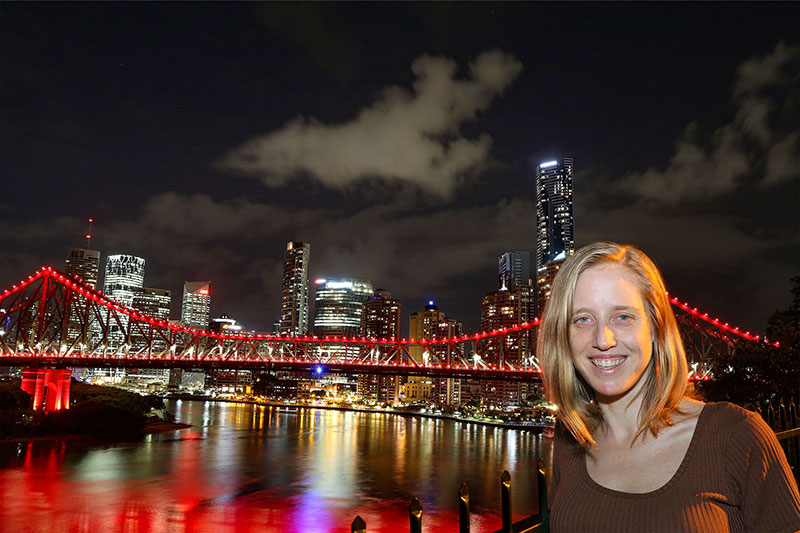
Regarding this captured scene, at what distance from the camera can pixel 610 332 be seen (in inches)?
85.5

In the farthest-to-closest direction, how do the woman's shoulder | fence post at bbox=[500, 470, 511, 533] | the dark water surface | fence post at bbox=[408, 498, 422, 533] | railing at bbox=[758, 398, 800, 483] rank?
the dark water surface
railing at bbox=[758, 398, 800, 483]
fence post at bbox=[500, 470, 511, 533]
fence post at bbox=[408, 498, 422, 533]
the woman's shoulder

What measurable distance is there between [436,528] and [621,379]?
29.0 meters

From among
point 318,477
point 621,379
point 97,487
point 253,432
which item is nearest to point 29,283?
point 253,432

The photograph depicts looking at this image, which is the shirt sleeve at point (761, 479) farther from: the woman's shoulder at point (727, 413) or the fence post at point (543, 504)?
the fence post at point (543, 504)

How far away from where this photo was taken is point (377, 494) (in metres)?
38.4

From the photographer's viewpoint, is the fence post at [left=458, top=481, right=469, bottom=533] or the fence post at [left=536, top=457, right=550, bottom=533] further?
the fence post at [left=536, top=457, right=550, bottom=533]

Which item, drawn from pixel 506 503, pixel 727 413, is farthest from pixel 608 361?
pixel 506 503

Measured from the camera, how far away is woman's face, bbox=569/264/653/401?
7.05ft

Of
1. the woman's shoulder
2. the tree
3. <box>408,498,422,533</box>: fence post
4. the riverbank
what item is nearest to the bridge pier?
the tree

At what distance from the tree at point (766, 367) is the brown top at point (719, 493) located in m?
21.9

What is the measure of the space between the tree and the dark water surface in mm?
12056

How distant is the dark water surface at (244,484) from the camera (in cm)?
3028

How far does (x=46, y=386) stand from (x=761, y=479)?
66578mm

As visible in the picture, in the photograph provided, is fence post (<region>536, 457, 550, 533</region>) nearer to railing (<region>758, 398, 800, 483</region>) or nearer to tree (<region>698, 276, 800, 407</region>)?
railing (<region>758, 398, 800, 483</region>)
